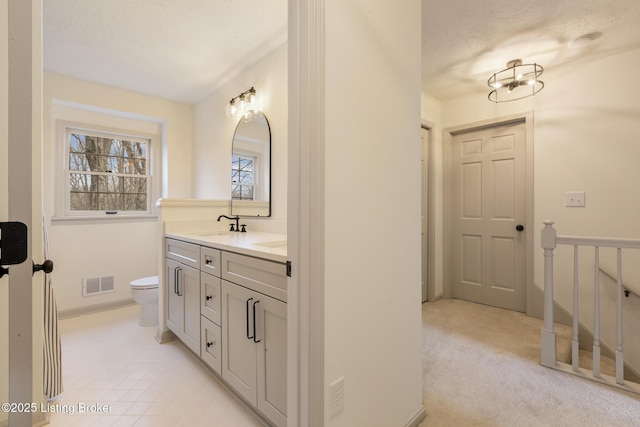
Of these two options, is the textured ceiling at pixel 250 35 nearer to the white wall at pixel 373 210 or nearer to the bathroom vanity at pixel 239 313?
the white wall at pixel 373 210

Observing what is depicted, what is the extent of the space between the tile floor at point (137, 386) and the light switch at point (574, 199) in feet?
10.1

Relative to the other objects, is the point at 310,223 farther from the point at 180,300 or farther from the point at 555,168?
the point at 555,168

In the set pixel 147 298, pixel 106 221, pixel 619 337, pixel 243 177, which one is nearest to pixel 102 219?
pixel 106 221

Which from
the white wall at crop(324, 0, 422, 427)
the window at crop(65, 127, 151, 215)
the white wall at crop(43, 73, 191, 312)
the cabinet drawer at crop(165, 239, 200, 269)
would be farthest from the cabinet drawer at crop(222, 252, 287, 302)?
the window at crop(65, 127, 151, 215)

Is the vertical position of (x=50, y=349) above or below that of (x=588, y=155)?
below

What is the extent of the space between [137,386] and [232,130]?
2.26 m

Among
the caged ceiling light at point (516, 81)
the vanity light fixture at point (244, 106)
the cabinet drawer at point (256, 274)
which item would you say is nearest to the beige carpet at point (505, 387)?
the cabinet drawer at point (256, 274)

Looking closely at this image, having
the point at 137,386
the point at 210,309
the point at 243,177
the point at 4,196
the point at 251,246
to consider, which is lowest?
the point at 137,386

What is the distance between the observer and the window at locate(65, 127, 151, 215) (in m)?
3.13

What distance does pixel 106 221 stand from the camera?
322 cm

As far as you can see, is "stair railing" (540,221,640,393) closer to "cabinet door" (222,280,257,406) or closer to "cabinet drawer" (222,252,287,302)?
"cabinet drawer" (222,252,287,302)

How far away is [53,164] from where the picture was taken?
9.67 ft

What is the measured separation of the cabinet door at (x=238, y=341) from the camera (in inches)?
57.6

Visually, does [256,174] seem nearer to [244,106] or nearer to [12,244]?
[244,106]
